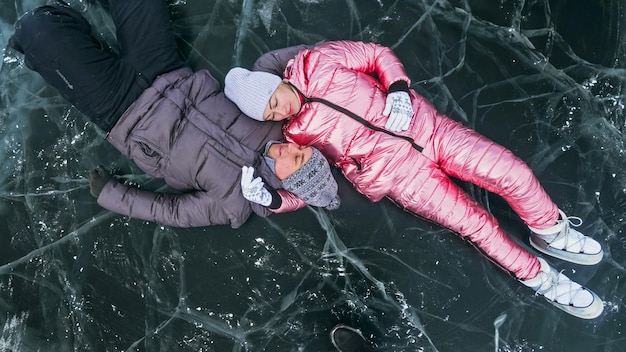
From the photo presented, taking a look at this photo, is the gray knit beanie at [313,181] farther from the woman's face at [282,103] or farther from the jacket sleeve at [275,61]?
the jacket sleeve at [275,61]

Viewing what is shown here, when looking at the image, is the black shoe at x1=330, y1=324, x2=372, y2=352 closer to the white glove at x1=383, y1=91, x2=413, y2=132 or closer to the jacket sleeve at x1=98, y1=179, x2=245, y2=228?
the jacket sleeve at x1=98, y1=179, x2=245, y2=228

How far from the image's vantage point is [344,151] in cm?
135

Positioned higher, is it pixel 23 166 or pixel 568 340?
pixel 23 166

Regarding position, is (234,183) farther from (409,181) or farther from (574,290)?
(574,290)

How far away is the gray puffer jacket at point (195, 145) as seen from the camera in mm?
1363

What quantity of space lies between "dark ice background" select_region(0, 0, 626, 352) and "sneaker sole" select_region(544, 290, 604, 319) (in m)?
0.05

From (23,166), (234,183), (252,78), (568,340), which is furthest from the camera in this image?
(23,166)

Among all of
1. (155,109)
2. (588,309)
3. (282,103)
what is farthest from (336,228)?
(588,309)

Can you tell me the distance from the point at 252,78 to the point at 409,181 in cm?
47

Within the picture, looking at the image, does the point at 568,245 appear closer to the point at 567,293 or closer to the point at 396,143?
the point at 567,293

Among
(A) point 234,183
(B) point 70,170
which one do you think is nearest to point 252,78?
(A) point 234,183

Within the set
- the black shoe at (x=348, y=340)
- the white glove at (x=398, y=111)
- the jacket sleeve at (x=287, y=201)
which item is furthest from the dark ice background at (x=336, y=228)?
the white glove at (x=398, y=111)

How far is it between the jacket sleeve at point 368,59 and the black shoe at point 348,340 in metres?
0.68

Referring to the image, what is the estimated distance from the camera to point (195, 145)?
1.36 meters
